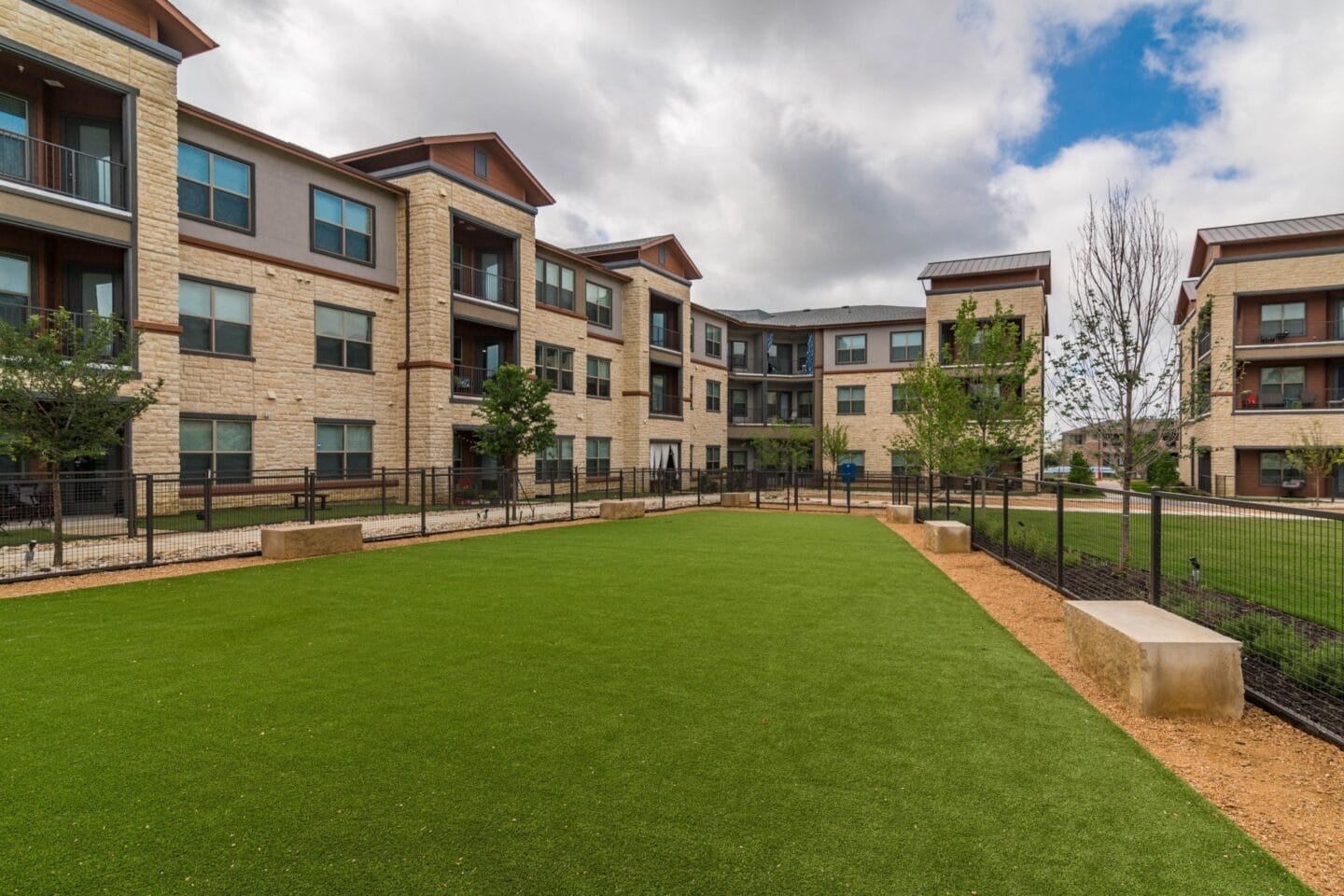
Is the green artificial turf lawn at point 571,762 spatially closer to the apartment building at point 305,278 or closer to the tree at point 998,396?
the apartment building at point 305,278

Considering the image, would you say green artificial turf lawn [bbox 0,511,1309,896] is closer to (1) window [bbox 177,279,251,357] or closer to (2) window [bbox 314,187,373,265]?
(1) window [bbox 177,279,251,357]

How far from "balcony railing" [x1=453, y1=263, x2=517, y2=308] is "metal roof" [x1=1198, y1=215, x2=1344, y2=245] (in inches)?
1403

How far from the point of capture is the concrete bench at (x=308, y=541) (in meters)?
12.3

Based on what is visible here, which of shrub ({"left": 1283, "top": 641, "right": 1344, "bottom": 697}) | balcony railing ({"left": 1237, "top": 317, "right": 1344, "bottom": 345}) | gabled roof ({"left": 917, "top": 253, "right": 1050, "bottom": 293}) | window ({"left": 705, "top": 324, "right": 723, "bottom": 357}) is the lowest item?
shrub ({"left": 1283, "top": 641, "right": 1344, "bottom": 697})

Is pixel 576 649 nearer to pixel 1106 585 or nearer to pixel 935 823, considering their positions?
pixel 935 823

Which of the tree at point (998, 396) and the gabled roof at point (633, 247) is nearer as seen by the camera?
the tree at point (998, 396)

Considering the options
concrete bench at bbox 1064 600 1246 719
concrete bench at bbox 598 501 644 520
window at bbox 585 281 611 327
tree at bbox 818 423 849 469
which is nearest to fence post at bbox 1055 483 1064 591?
concrete bench at bbox 1064 600 1246 719

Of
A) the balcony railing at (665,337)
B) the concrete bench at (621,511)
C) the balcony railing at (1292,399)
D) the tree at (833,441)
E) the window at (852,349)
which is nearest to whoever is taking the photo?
the concrete bench at (621,511)

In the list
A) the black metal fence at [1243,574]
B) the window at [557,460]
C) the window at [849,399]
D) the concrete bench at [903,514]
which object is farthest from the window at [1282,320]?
the window at [557,460]

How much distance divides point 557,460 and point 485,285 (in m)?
8.17

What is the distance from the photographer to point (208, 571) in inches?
436

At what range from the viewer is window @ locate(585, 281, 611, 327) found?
33.6m

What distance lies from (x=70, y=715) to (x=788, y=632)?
6.11 meters

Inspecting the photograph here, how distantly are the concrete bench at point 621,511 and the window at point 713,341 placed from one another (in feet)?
77.2
